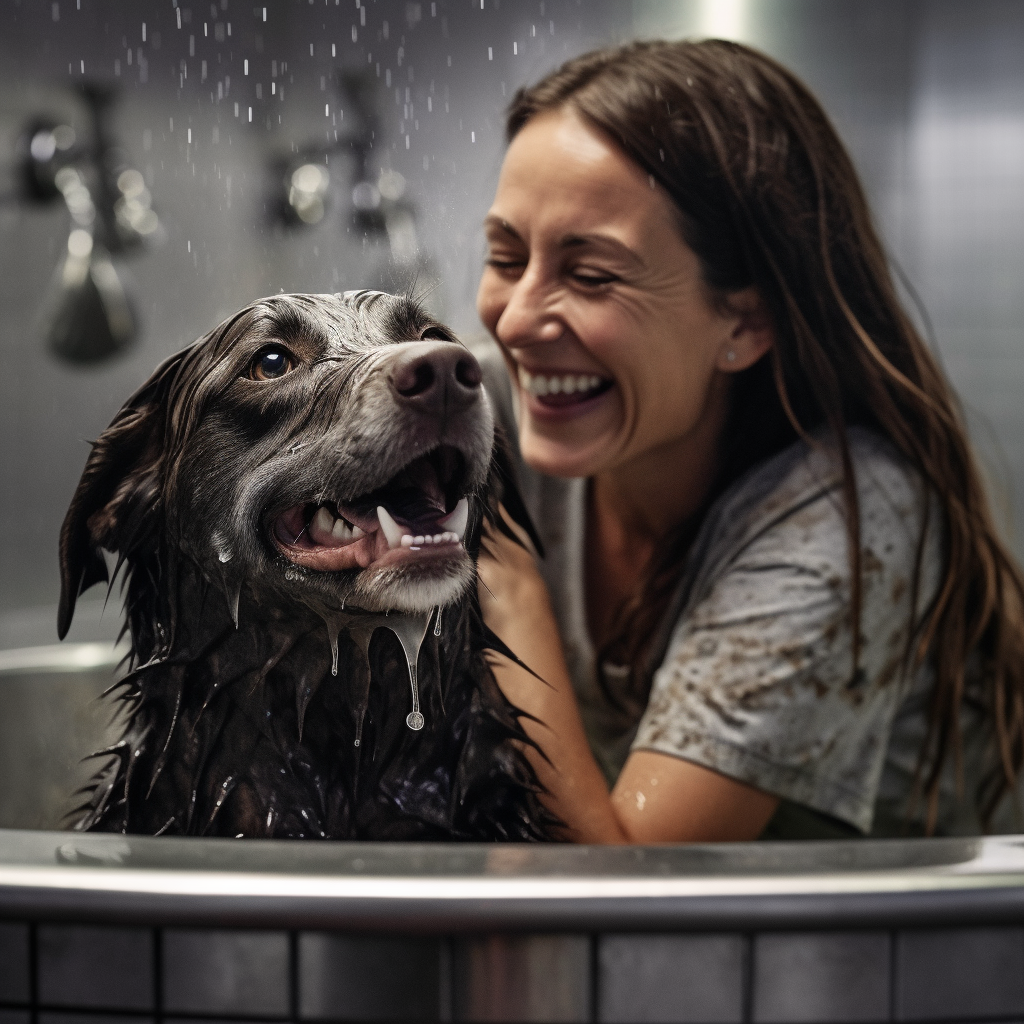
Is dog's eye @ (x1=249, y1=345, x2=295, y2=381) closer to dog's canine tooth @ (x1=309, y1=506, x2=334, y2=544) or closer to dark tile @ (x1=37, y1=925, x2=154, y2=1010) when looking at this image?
dog's canine tooth @ (x1=309, y1=506, x2=334, y2=544)

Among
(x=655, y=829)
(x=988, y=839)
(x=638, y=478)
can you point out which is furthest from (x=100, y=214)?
(x=988, y=839)

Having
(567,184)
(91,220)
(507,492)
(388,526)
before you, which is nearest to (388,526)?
(388,526)

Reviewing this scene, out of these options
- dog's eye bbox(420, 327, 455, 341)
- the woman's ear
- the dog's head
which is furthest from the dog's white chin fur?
the woman's ear

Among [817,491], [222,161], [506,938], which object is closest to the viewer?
[506,938]

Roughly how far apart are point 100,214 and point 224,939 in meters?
0.42

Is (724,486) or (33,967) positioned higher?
(724,486)

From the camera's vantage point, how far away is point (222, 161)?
1.72 feet

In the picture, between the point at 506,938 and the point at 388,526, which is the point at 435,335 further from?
the point at 506,938

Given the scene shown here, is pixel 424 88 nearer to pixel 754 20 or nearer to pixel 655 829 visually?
pixel 754 20

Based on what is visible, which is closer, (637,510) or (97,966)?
(97,966)

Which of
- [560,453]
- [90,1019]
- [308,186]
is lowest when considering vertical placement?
[90,1019]

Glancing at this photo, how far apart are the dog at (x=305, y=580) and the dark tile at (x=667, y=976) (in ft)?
0.34

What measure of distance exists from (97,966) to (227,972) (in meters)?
0.05

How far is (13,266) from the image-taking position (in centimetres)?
61
